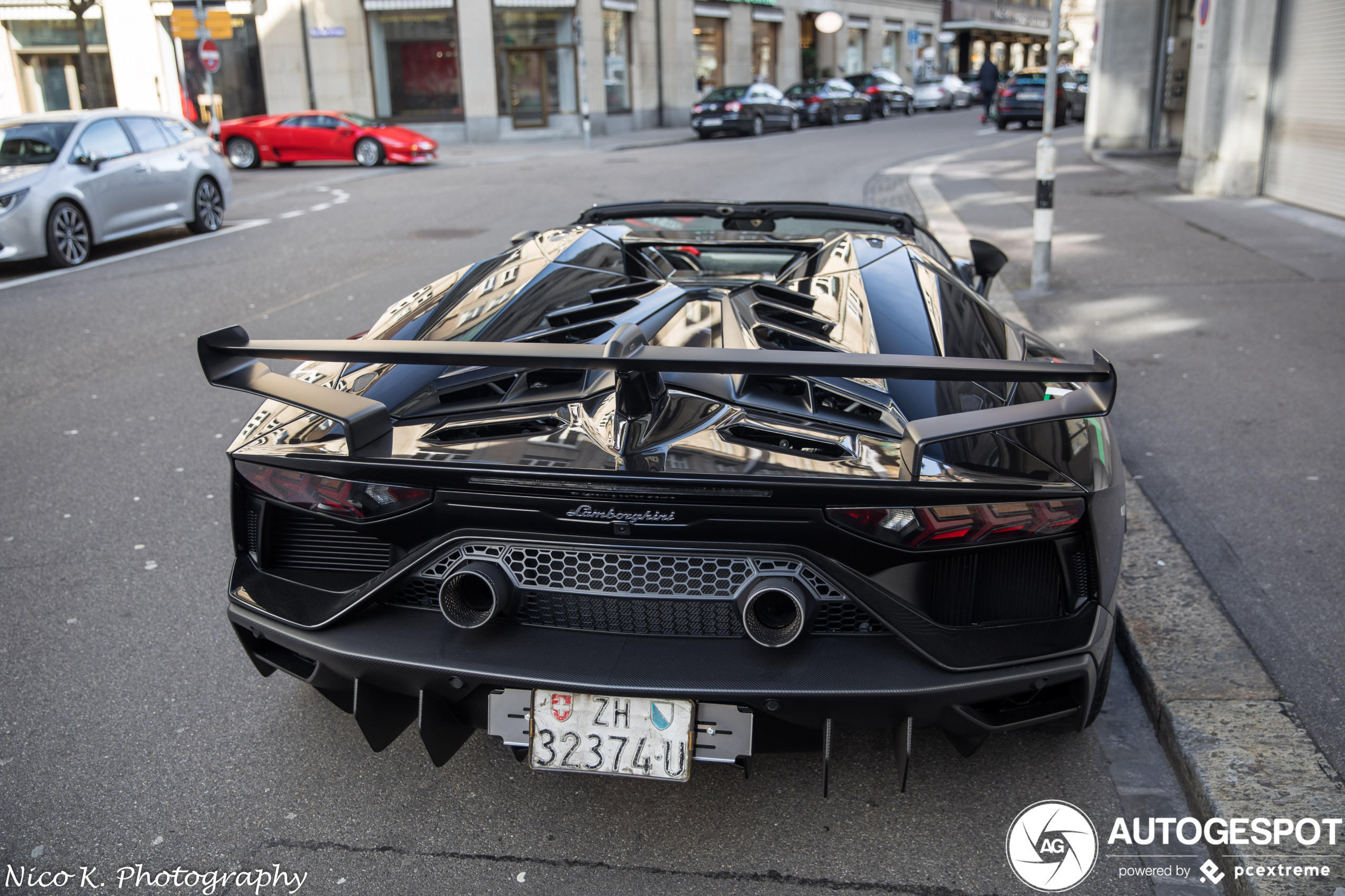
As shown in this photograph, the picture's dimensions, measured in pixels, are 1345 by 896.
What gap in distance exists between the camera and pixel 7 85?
31328 millimetres

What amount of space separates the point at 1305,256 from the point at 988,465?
882 centimetres

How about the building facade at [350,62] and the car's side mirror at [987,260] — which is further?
the building facade at [350,62]

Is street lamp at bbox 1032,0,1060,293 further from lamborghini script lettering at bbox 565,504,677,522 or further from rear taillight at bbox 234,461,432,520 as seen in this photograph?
rear taillight at bbox 234,461,432,520

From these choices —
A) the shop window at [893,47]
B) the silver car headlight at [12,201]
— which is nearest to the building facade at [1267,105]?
the silver car headlight at [12,201]

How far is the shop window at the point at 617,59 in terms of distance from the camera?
34.2 m

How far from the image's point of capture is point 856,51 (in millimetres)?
52219

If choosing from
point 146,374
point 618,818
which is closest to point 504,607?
point 618,818

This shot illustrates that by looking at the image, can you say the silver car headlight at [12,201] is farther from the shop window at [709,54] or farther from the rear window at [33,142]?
the shop window at [709,54]

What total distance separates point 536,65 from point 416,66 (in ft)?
11.4

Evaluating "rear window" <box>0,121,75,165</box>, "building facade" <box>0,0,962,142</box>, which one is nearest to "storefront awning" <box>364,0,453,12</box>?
"building facade" <box>0,0,962,142</box>

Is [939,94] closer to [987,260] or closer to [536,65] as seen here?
[536,65]

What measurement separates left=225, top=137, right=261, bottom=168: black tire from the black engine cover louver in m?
23.1

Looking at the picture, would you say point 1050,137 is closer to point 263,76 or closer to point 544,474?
point 544,474

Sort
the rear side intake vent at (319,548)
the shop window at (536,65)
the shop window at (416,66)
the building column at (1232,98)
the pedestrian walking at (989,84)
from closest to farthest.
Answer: the rear side intake vent at (319,548) < the building column at (1232,98) < the shop window at (416,66) < the shop window at (536,65) < the pedestrian walking at (989,84)
